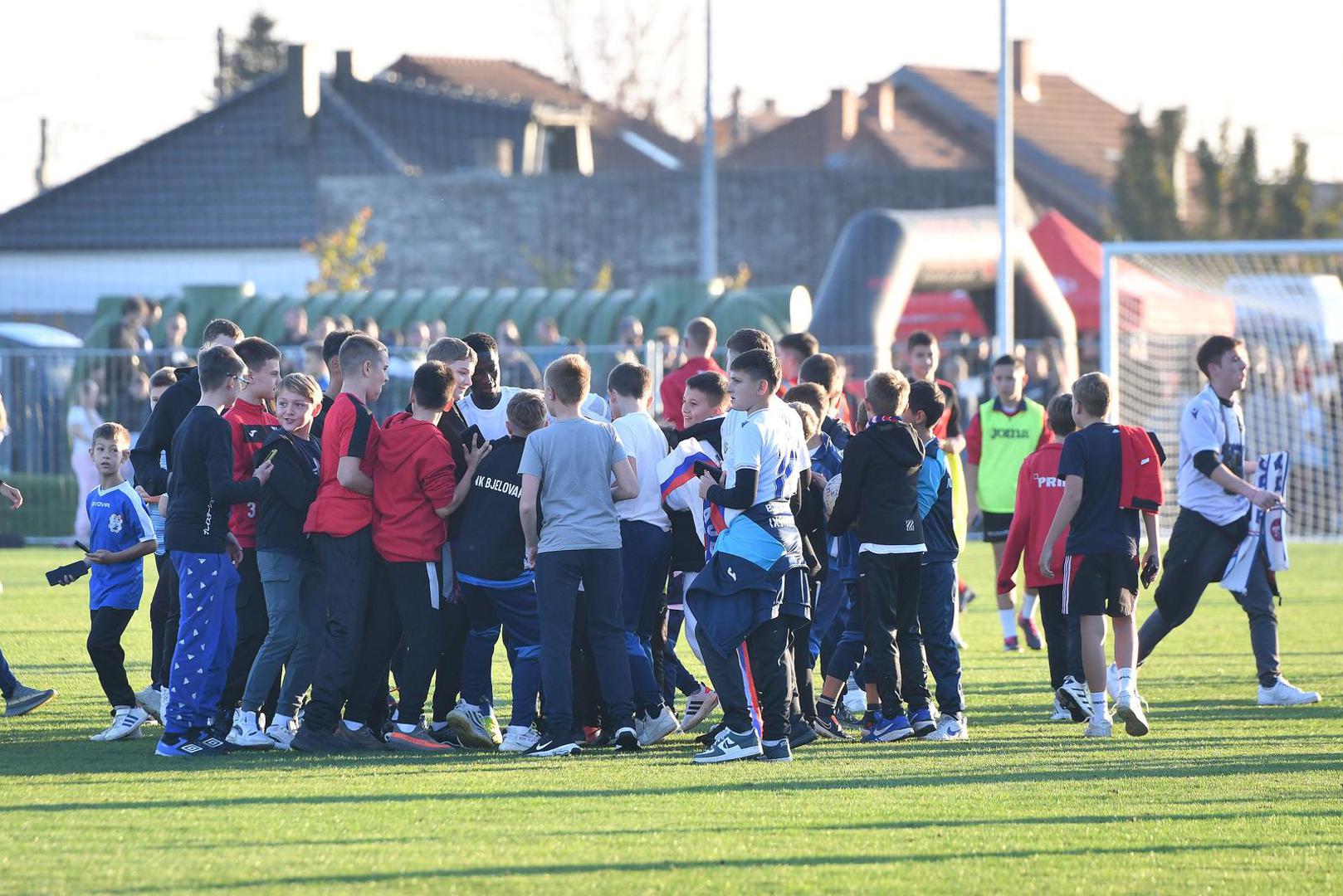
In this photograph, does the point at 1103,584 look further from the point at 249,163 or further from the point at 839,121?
the point at 839,121

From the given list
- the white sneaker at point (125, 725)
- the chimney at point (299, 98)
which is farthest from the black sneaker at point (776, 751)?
the chimney at point (299, 98)

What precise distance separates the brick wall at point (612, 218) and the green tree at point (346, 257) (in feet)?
4.64

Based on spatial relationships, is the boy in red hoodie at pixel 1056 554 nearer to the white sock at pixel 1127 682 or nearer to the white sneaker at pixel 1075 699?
the white sneaker at pixel 1075 699

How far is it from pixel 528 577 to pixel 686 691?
1.41 meters

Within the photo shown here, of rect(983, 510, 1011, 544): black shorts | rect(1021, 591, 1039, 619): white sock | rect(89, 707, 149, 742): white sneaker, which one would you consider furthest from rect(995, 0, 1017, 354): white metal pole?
rect(89, 707, 149, 742): white sneaker

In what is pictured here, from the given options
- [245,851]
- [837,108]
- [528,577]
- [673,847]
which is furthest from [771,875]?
[837,108]

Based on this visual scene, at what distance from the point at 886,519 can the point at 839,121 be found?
2180 inches

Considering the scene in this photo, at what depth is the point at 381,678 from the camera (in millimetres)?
8781

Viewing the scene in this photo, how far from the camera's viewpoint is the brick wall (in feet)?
156

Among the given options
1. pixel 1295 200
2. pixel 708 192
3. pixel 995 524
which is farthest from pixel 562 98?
pixel 995 524

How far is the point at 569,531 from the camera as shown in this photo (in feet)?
27.5

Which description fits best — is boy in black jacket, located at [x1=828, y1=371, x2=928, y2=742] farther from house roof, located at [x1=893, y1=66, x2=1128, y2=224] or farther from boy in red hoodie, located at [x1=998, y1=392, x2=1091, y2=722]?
house roof, located at [x1=893, y1=66, x2=1128, y2=224]

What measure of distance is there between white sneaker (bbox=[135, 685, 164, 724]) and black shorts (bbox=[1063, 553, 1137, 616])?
4.52 m

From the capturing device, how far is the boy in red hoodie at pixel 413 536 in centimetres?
848
